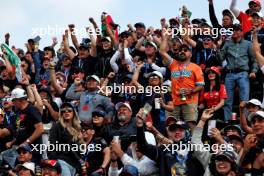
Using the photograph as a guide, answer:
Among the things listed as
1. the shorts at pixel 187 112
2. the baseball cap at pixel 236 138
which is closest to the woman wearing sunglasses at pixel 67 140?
the shorts at pixel 187 112

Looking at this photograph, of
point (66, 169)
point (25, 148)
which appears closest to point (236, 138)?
point (66, 169)

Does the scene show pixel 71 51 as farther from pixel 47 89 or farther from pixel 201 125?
pixel 201 125

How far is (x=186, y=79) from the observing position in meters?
15.9

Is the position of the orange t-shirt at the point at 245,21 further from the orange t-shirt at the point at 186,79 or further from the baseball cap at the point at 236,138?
the baseball cap at the point at 236,138

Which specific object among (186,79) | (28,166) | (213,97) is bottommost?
(28,166)

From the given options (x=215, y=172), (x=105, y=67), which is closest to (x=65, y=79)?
(x=105, y=67)

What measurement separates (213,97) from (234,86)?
990mm

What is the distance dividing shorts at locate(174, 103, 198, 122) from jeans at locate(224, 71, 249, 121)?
2.58ft

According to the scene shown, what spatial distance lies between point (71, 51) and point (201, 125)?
8.85 meters

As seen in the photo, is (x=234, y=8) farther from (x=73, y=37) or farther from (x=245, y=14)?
(x=73, y=37)

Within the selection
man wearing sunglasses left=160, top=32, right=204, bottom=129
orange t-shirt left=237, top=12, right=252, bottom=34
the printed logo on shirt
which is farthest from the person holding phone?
orange t-shirt left=237, top=12, right=252, bottom=34

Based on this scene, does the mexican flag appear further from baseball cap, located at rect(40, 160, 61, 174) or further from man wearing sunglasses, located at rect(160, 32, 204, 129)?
baseball cap, located at rect(40, 160, 61, 174)

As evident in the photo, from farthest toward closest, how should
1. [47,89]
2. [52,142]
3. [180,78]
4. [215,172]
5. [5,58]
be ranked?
[5,58]
[47,89]
[180,78]
[52,142]
[215,172]

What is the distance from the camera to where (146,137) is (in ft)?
41.6
